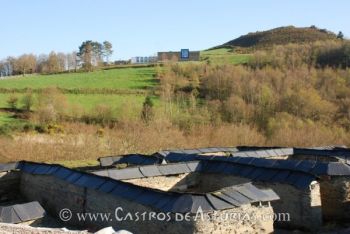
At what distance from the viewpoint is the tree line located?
8256 cm

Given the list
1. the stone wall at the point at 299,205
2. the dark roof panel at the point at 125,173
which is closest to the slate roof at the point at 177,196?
the dark roof panel at the point at 125,173

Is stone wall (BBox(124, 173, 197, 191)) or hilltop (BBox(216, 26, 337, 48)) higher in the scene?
→ hilltop (BBox(216, 26, 337, 48))

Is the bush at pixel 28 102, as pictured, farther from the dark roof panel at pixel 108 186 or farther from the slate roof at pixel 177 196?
the dark roof panel at pixel 108 186

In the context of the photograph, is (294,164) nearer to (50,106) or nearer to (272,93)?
(50,106)

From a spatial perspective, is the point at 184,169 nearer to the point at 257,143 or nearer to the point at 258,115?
the point at 257,143

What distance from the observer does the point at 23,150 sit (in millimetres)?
30016

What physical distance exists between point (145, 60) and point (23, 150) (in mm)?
49535

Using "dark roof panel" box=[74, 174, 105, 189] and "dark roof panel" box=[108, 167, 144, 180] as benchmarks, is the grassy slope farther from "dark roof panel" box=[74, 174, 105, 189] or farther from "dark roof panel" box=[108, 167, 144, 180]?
"dark roof panel" box=[74, 174, 105, 189]

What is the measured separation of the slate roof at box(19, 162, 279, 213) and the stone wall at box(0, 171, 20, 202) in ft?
14.7

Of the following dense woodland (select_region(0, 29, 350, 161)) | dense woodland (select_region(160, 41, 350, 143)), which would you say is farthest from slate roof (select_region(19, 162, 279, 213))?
dense woodland (select_region(160, 41, 350, 143))

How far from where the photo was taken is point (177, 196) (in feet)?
37.3

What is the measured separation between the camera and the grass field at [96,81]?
52.9 m

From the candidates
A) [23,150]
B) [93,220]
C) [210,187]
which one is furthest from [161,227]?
[23,150]

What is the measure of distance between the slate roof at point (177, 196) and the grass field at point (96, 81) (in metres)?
39.6
